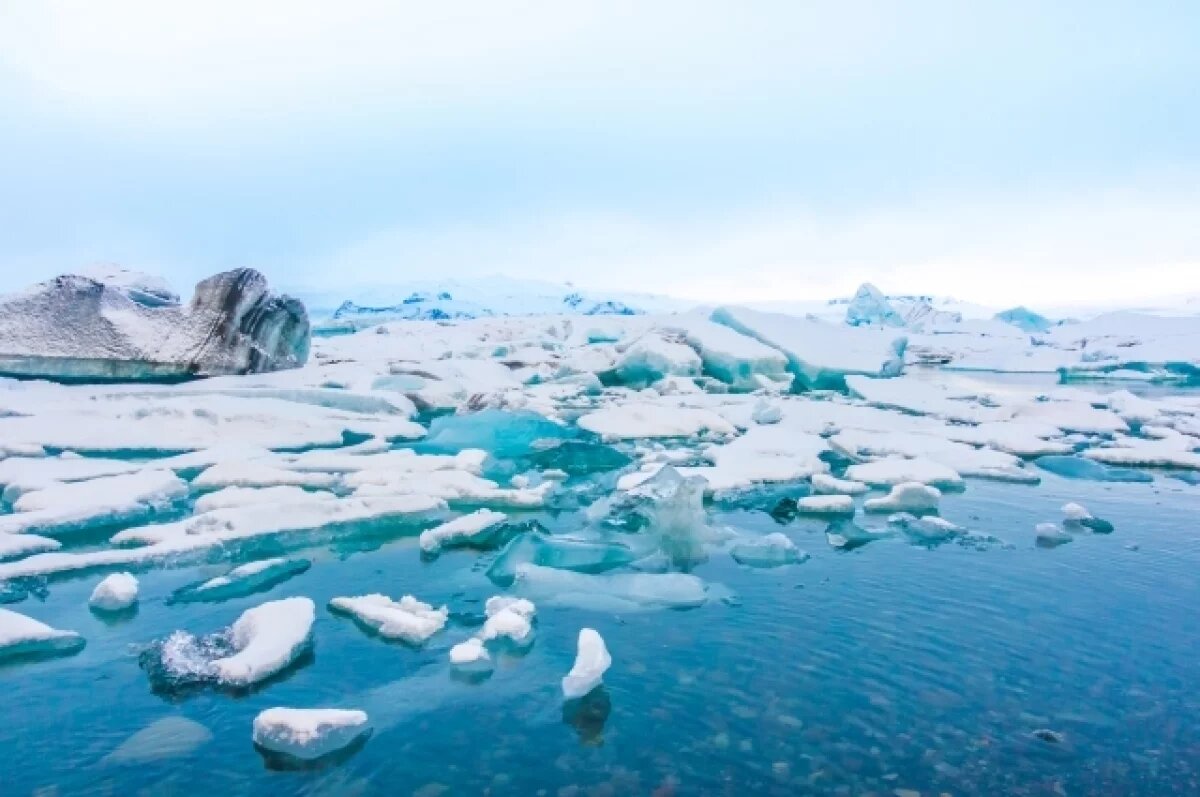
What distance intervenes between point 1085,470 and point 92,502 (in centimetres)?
680

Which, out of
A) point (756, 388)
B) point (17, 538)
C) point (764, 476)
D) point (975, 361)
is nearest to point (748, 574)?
point (764, 476)

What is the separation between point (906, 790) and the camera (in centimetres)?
195

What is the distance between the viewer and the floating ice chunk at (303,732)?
204cm

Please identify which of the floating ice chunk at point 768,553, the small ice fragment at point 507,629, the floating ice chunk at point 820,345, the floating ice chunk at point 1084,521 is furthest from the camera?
the floating ice chunk at point 820,345

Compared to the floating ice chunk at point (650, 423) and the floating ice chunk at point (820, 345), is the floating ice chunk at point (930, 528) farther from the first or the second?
the floating ice chunk at point (820, 345)

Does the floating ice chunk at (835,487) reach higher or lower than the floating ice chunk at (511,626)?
lower

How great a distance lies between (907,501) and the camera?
4.83 metres

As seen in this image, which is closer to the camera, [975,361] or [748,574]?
[748,574]

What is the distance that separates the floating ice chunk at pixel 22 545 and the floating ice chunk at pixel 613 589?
2.26 m

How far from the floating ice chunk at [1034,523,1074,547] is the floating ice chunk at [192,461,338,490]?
4.19 meters

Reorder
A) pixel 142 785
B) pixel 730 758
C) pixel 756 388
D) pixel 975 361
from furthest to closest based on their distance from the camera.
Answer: pixel 975 361 < pixel 756 388 < pixel 730 758 < pixel 142 785

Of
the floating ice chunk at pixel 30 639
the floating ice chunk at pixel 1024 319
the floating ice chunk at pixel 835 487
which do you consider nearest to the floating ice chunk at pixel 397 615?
the floating ice chunk at pixel 30 639

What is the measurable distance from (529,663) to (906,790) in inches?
48.4

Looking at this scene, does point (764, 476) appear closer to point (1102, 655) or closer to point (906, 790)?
point (1102, 655)
